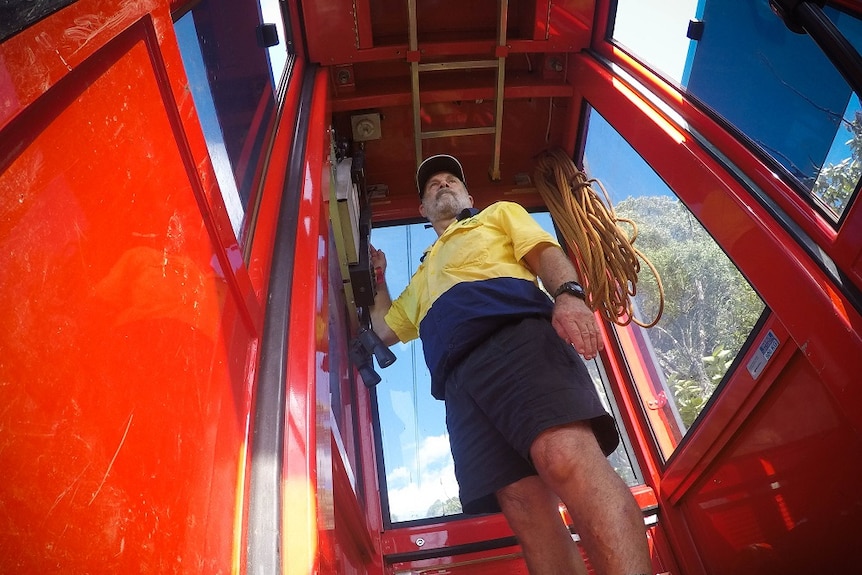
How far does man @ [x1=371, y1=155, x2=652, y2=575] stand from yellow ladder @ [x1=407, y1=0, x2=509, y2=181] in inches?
39.4

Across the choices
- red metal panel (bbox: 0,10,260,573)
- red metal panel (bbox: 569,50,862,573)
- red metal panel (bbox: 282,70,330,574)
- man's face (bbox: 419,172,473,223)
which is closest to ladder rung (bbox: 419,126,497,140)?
man's face (bbox: 419,172,473,223)

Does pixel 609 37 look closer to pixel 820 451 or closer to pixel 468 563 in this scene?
pixel 820 451

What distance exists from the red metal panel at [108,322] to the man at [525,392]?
0.87 metres

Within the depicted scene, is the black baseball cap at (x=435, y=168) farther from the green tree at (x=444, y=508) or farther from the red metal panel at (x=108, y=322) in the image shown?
the red metal panel at (x=108, y=322)

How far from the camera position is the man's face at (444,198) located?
2.50m

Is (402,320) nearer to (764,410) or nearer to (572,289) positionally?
(572,289)

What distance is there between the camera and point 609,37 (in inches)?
106

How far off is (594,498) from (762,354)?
74cm

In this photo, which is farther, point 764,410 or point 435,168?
point 435,168

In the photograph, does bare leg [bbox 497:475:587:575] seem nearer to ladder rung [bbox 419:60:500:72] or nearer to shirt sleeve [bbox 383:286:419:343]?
shirt sleeve [bbox 383:286:419:343]

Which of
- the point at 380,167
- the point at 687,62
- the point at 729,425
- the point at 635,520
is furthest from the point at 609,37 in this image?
the point at 635,520

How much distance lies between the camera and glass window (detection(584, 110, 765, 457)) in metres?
1.74

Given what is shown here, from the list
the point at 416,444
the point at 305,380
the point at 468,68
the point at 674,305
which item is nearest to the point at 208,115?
the point at 305,380

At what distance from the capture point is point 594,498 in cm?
127
